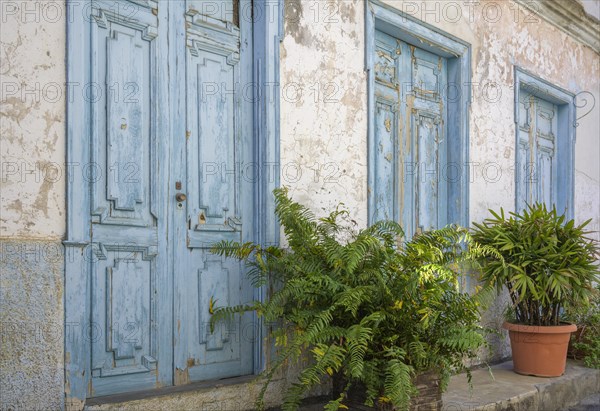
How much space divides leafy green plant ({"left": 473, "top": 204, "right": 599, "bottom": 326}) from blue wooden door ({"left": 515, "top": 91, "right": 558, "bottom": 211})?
4.03ft

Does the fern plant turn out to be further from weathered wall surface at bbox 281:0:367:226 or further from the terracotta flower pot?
the terracotta flower pot

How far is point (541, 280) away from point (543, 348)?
591mm

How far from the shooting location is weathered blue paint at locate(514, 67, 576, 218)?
7.56 metres

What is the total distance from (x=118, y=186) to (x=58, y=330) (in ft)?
2.83

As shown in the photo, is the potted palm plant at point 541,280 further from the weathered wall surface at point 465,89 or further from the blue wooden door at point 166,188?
the blue wooden door at point 166,188

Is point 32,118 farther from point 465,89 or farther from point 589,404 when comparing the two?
point 589,404

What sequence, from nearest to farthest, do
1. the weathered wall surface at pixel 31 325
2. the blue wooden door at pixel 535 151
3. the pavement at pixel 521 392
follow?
the weathered wall surface at pixel 31 325 → the pavement at pixel 521 392 → the blue wooden door at pixel 535 151

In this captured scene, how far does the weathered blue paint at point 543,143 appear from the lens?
7564mm

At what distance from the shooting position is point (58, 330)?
346cm

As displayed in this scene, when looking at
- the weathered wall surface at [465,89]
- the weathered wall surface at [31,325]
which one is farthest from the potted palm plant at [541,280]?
the weathered wall surface at [31,325]

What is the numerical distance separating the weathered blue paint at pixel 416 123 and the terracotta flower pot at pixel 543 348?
114 centimetres

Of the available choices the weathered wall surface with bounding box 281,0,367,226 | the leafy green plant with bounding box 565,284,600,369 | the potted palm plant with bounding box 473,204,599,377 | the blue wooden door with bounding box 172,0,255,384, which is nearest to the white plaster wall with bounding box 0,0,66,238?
the blue wooden door with bounding box 172,0,255,384

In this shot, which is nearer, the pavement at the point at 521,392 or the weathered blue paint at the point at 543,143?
the pavement at the point at 521,392

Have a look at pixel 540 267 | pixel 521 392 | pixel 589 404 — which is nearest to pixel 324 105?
pixel 540 267
